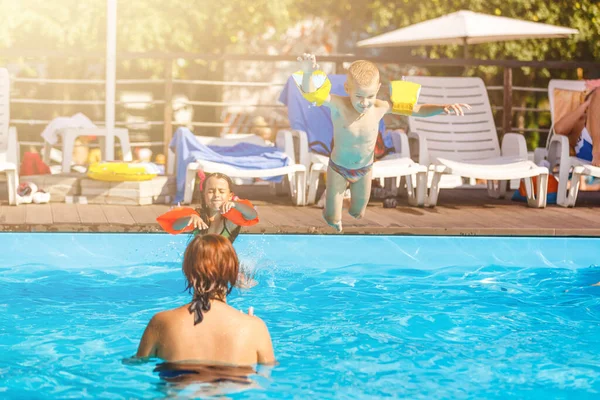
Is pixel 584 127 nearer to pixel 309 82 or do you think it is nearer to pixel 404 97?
pixel 404 97

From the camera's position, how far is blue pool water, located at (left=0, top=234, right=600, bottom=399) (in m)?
4.68

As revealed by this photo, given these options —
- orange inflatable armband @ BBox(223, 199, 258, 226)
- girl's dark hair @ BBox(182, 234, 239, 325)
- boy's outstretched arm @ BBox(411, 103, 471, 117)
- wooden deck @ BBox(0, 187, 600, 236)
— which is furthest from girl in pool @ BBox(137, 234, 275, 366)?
wooden deck @ BBox(0, 187, 600, 236)

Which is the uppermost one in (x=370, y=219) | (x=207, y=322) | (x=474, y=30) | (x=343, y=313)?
(x=474, y=30)

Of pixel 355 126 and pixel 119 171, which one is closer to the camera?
pixel 355 126

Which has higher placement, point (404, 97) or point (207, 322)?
point (404, 97)

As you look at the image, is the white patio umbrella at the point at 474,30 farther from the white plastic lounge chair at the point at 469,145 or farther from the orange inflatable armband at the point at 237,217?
the orange inflatable armband at the point at 237,217

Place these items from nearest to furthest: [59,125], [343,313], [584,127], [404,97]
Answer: [404,97]
[343,313]
[584,127]
[59,125]

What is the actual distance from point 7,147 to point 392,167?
3.37 meters

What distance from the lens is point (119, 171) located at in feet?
27.8

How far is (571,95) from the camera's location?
32.0ft

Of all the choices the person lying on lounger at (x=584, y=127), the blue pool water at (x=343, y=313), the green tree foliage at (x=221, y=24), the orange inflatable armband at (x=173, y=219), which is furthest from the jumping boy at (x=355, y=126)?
the green tree foliage at (x=221, y=24)

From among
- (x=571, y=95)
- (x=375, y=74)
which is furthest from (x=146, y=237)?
(x=571, y=95)

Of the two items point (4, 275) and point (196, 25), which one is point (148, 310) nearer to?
point (4, 275)

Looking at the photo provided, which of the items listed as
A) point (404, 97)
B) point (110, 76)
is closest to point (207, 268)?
point (404, 97)
